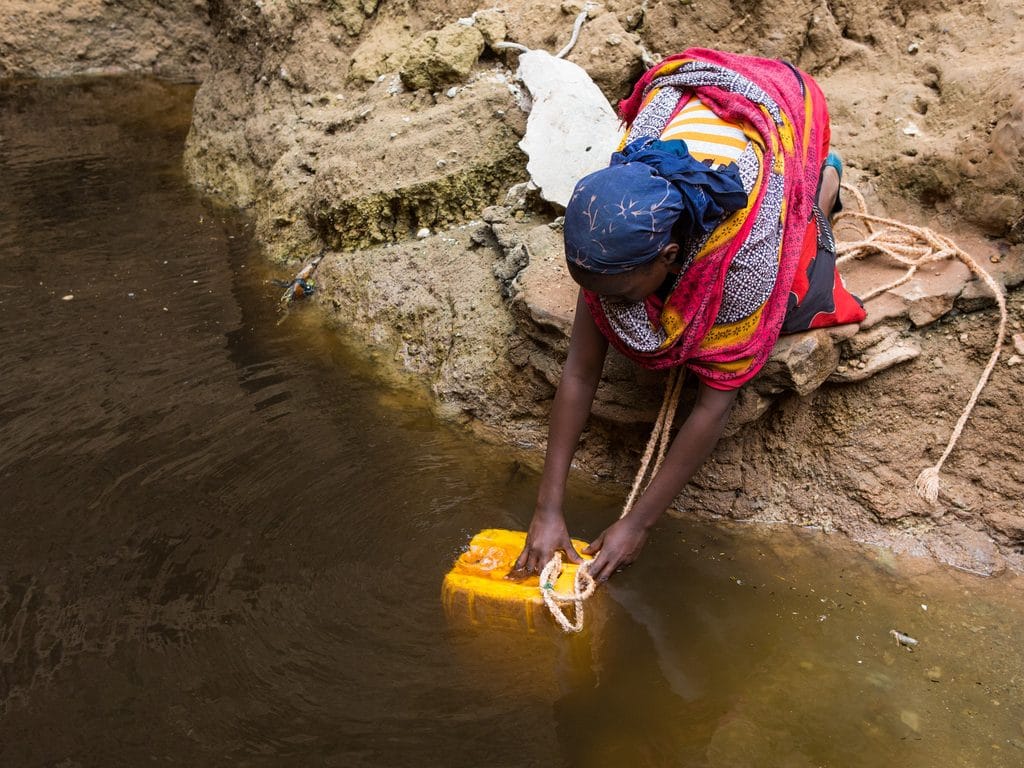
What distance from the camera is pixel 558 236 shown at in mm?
3207

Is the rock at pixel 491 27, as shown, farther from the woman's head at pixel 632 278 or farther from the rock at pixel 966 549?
the rock at pixel 966 549

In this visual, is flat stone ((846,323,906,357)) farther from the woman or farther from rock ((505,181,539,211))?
rock ((505,181,539,211))

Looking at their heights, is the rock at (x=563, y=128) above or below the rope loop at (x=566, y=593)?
above

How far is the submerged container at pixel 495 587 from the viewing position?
7.21ft

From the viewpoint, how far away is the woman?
1792 millimetres

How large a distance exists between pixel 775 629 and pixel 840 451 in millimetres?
635

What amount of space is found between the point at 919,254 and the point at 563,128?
1451 mm

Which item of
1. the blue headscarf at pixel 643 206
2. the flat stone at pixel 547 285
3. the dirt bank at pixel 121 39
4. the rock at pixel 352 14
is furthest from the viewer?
the dirt bank at pixel 121 39

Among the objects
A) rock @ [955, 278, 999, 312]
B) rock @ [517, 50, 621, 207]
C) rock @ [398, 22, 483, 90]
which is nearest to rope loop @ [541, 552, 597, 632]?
rock @ [955, 278, 999, 312]

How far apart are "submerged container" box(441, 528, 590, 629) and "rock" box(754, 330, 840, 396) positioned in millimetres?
719

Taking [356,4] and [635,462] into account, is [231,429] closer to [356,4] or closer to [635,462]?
[635,462]

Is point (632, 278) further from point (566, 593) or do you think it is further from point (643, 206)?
point (566, 593)

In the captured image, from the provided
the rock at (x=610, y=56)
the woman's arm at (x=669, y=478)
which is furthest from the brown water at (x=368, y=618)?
the rock at (x=610, y=56)

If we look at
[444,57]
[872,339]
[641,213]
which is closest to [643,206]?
[641,213]
